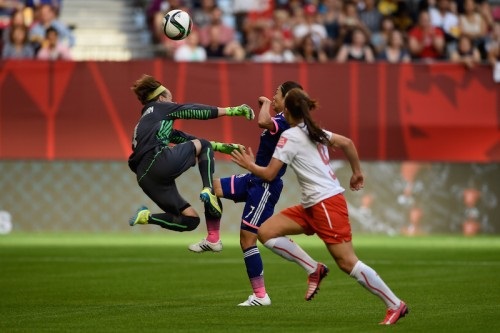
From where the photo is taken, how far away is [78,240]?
2305cm

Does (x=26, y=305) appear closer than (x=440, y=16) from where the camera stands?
Yes

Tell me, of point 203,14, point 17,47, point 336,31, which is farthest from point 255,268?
point 203,14

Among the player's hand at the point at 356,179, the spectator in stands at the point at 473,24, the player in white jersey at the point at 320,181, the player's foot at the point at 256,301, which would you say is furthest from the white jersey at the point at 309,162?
the spectator in stands at the point at 473,24

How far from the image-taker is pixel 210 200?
13172mm

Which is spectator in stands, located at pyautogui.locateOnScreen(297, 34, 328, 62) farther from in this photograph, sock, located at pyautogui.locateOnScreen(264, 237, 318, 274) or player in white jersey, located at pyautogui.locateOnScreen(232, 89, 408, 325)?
player in white jersey, located at pyautogui.locateOnScreen(232, 89, 408, 325)

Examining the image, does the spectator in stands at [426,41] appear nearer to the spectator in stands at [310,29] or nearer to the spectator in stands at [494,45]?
the spectator in stands at [494,45]

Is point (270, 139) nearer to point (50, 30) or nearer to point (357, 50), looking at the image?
point (357, 50)

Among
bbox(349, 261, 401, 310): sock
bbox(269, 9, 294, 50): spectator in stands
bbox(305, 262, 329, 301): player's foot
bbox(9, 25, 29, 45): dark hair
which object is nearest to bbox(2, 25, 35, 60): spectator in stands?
bbox(9, 25, 29, 45): dark hair

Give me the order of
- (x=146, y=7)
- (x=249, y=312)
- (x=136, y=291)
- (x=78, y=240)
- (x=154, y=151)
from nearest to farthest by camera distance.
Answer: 1. (x=249, y=312)
2. (x=154, y=151)
3. (x=136, y=291)
4. (x=78, y=240)
5. (x=146, y=7)

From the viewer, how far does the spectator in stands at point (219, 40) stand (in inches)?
985

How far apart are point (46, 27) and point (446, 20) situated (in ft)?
27.4

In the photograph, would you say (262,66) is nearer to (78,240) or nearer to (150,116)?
(78,240)

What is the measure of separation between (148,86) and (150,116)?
1.09 ft

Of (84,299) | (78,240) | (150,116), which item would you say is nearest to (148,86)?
(150,116)
